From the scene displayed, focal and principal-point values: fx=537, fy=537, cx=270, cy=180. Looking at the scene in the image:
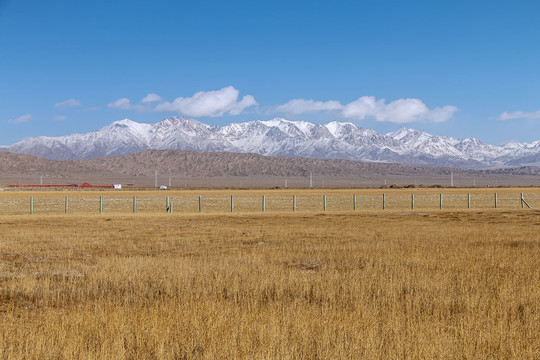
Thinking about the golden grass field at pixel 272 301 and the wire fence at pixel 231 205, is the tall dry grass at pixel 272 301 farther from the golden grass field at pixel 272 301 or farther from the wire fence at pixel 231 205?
the wire fence at pixel 231 205

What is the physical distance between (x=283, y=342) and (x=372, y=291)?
4110 mm

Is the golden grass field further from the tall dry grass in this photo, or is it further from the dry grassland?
the dry grassland

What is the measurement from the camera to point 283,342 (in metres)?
7.75

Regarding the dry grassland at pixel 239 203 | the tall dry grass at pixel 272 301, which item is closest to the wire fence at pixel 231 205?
the dry grassland at pixel 239 203

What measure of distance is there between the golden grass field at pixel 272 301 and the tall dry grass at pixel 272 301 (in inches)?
1.3

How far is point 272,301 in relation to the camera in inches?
420

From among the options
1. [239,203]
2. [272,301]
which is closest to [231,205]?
[239,203]

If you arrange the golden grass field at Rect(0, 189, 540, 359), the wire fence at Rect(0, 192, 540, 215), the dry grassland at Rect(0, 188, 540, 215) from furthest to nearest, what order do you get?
the dry grassland at Rect(0, 188, 540, 215)
the wire fence at Rect(0, 192, 540, 215)
the golden grass field at Rect(0, 189, 540, 359)

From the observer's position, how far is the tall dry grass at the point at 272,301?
768cm

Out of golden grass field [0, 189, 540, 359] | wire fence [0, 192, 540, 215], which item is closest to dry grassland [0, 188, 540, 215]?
wire fence [0, 192, 540, 215]

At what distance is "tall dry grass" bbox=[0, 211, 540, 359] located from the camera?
7676 mm

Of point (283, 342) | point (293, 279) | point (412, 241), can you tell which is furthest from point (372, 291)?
point (412, 241)

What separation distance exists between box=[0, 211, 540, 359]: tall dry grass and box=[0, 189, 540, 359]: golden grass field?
0.11ft

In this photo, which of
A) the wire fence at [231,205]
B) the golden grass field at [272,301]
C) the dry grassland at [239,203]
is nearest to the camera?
the golden grass field at [272,301]
